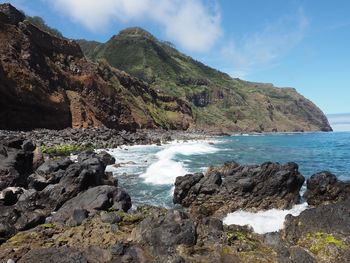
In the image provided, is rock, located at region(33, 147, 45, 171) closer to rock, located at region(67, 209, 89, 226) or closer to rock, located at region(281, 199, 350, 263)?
rock, located at region(67, 209, 89, 226)

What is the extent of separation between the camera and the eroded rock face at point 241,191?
22516mm

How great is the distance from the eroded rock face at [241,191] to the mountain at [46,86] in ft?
156

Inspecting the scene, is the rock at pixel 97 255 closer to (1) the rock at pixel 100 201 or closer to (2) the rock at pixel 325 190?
(1) the rock at pixel 100 201

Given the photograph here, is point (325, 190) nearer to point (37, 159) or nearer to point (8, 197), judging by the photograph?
point (8, 197)

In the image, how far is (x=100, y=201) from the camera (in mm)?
17953

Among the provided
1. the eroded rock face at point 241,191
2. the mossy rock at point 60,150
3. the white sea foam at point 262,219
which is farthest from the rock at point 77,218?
the mossy rock at point 60,150

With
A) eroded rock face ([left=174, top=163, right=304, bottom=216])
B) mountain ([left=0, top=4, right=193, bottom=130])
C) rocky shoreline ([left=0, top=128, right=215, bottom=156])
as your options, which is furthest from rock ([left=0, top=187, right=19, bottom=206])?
mountain ([left=0, top=4, right=193, bottom=130])

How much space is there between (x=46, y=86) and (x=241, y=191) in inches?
2254

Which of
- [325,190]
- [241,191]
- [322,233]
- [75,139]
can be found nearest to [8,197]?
[241,191]

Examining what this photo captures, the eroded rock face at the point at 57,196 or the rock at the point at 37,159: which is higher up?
the rock at the point at 37,159

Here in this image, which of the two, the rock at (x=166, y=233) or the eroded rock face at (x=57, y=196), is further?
the eroded rock face at (x=57, y=196)

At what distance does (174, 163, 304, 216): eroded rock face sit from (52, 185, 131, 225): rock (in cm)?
Answer: 537

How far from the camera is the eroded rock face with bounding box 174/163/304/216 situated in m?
22.5

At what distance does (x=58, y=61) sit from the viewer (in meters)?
81.6
